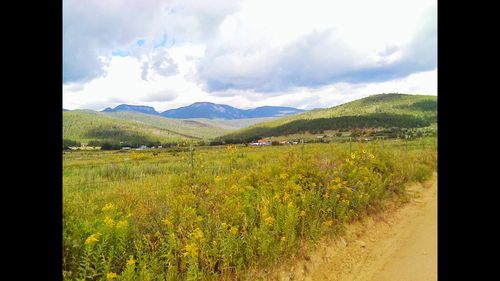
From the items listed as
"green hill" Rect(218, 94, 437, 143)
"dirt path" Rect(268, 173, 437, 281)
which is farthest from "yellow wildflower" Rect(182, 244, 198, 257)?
"green hill" Rect(218, 94, 437, 143)

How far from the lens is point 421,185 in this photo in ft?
38.2

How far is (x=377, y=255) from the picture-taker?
598cm

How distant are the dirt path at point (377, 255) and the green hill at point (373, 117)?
4333 centimetres

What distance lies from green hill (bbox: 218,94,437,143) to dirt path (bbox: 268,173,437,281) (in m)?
43.3

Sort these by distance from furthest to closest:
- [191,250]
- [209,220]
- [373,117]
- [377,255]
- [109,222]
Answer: [373,117]
[377,255]
[209,220]
[109,222]
[191,250]

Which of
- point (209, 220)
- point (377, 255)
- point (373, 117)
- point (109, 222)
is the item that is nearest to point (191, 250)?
point (209, 220)

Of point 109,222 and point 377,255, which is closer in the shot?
point 109,222

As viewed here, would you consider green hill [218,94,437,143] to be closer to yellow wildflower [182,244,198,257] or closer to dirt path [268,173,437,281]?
dirt path [268,173,437,281]

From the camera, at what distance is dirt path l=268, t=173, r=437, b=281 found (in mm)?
5160

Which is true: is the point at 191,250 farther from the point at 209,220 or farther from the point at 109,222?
the point at 109,222

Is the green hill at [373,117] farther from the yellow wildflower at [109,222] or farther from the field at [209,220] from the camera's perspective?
the yellow wildflower at [109,222]

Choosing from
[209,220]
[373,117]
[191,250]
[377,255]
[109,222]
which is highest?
[373,117]

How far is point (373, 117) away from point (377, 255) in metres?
84.3
